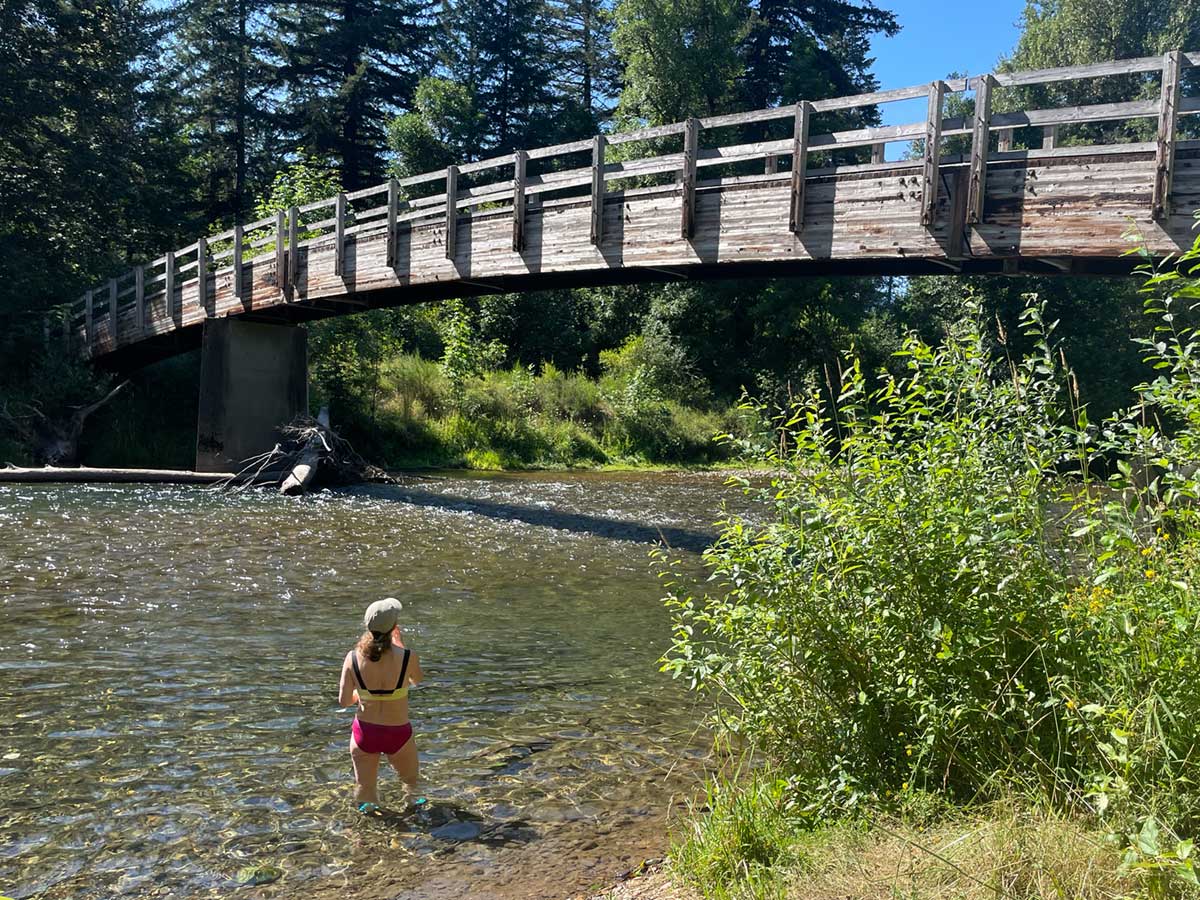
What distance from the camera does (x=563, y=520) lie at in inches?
626

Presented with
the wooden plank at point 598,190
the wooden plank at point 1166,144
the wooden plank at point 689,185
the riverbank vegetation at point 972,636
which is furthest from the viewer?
the wooden plank at point 598,190

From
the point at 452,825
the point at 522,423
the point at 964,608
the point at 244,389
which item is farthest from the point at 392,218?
the point at 964,608

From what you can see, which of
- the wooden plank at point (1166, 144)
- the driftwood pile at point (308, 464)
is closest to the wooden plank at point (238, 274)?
the driftwood pile at point (308, 464)

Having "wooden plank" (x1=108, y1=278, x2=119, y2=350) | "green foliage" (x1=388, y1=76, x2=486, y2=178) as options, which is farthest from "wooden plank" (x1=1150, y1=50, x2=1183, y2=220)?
"green foliage" (x1=388, y1=76, x2=486, y2=178)

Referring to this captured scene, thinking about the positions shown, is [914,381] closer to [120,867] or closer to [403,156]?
[120,867]

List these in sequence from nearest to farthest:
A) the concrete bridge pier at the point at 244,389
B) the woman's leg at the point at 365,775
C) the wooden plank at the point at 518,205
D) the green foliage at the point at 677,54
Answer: the woman's leg at the point at 365,775, the wooden plank at the point at 518,205, the concrete bridge pier at the point at 244,389, the green foliage at the point at 677,54

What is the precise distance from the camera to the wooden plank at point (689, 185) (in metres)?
13.4

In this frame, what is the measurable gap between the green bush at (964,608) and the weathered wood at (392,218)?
14662mm

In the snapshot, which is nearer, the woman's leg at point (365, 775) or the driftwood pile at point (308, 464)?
the woman's leg at point (365, 775)

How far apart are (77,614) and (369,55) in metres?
41.1

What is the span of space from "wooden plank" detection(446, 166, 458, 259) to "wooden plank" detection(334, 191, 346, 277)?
325cm

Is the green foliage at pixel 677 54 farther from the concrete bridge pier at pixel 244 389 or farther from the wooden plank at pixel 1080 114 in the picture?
the wooden plank at pixel 1080 114

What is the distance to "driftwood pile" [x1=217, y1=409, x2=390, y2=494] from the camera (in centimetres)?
1933

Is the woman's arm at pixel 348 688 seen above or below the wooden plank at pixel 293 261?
below
